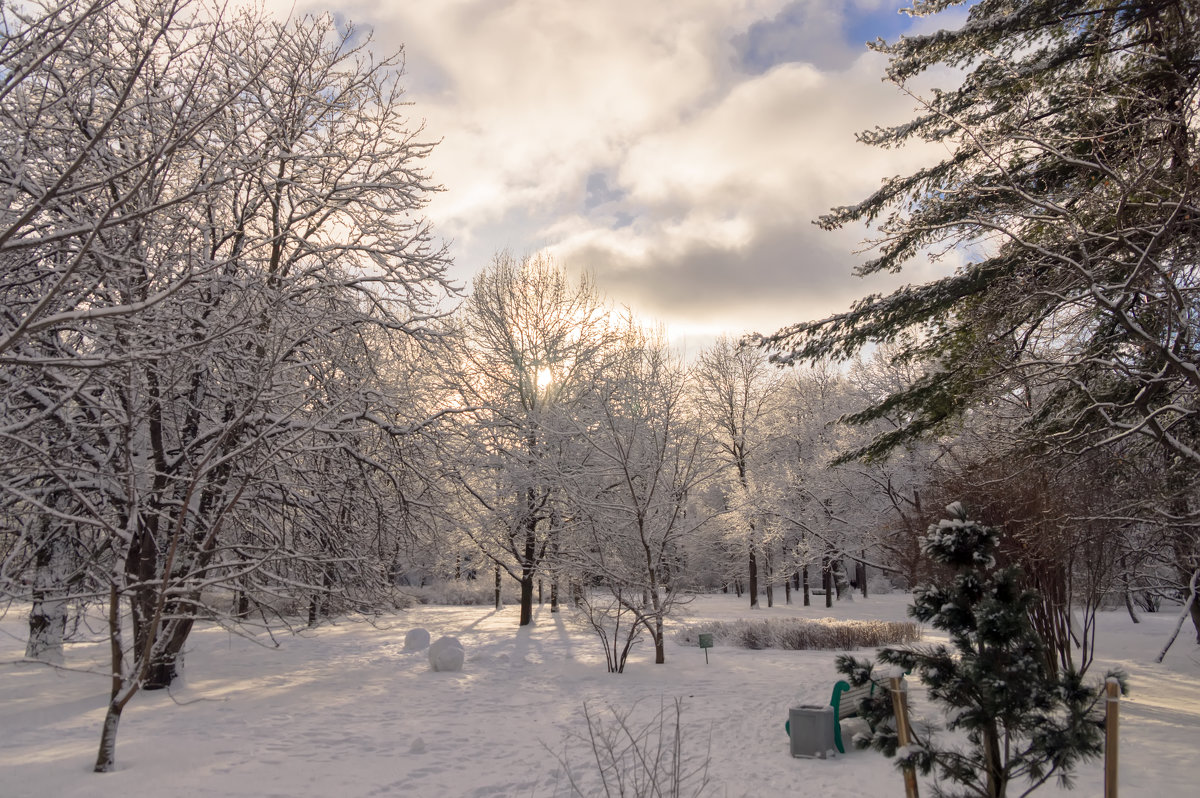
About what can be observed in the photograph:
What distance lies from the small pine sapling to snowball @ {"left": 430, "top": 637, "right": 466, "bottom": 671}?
8.42 metres

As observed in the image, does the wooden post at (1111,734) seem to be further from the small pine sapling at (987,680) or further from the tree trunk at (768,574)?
the tree trunk at (768,574)

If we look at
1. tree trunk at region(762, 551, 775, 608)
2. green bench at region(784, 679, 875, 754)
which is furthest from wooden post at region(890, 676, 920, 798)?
tree trunk at region(762, 551, 775, 608)

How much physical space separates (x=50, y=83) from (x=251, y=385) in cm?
373

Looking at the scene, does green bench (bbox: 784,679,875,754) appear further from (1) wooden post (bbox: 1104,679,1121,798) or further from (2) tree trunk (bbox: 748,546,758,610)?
(2) tree trunk (bbox: 748,546,758,610)

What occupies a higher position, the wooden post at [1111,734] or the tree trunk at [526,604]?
the wooden post at [1111,734]

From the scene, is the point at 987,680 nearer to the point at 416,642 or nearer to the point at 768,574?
the point at 416,642

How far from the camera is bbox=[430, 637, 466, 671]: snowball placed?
37.3 feet

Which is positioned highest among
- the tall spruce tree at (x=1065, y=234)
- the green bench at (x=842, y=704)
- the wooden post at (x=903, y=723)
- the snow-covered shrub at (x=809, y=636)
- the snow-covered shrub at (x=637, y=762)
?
the tall spruce tree at (x=1065, y=234)

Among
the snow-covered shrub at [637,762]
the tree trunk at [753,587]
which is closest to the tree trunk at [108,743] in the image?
the snow-covered shrub at [637,762]

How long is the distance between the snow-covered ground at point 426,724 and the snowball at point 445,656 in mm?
263

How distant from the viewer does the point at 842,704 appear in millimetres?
7012

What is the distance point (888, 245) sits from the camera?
9.95m

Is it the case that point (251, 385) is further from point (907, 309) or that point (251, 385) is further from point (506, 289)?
point (506, 289)

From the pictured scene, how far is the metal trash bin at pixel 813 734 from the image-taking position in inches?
257
